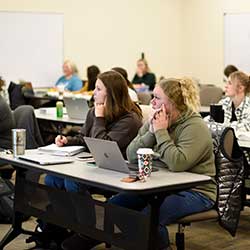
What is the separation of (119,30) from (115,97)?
6.89 metres

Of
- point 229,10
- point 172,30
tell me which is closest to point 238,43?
point 229,10

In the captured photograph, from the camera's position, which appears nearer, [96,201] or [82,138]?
[96,201]

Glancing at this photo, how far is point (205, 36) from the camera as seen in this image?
35.3 feet

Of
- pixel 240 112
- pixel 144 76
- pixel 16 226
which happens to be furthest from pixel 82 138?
pixel 144 76

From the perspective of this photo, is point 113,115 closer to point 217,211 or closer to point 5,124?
point 217,211

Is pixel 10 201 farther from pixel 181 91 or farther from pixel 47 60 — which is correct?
pixel 47 60

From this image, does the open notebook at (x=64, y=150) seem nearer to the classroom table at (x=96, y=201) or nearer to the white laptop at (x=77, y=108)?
the classroom table at (x=96, y=201)

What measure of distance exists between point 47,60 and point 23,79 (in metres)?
0.57

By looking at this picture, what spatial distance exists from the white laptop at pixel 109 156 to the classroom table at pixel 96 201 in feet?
0.13

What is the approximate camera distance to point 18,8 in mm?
9195

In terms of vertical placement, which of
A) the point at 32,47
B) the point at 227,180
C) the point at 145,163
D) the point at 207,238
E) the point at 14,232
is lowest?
the point at 207,238

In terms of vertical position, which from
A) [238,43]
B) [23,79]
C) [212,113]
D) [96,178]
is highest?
[238,43]

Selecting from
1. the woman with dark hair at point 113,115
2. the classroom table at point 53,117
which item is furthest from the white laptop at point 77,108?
the woman with dark hair at point 113,115

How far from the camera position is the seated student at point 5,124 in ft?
15.4
